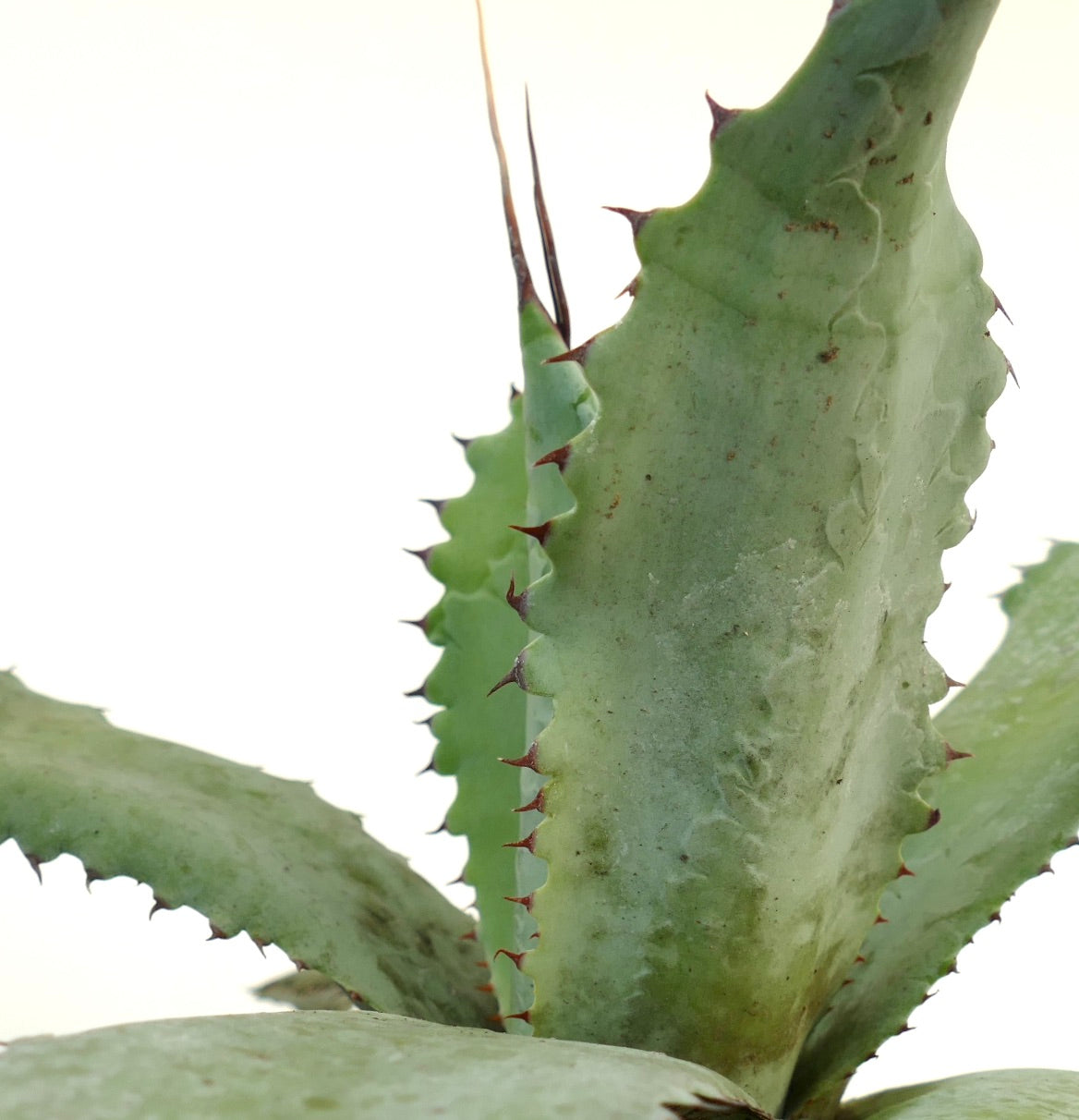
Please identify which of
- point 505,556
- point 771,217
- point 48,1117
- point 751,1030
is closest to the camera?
point 48,1117

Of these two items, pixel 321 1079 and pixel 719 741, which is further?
pixel 719 741

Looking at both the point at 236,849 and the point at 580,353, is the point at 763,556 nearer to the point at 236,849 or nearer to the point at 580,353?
the point at 580,353

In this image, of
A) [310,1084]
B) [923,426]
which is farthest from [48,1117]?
[923,426]

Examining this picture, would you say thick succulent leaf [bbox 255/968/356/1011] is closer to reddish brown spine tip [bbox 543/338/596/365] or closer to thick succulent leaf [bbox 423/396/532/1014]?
thick succulent leaf [bbox 423/396/532/1014]

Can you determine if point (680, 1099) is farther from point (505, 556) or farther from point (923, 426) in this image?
point (505, 556)

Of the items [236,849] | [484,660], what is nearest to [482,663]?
[484,660]

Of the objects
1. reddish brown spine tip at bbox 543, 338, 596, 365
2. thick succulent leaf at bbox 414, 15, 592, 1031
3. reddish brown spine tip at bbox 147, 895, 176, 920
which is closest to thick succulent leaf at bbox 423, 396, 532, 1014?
thick succulent leaf at bbox 414, 15, 592, 1031
